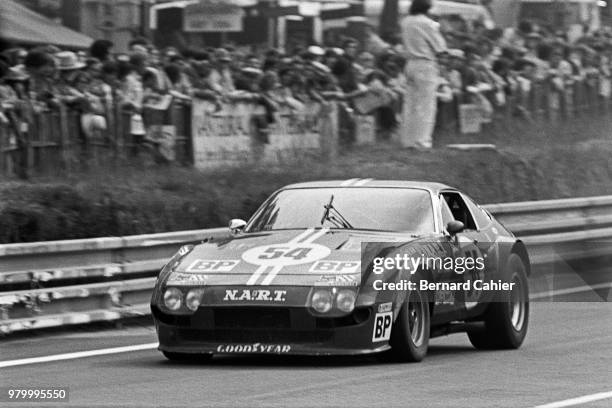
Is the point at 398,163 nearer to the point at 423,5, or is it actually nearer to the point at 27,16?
the point at 423,5

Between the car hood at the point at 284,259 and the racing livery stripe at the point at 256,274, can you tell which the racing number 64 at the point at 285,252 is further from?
the racing livery stripe at the point at 256,274

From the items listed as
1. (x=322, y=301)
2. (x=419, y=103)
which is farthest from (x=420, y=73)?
(x=322, y=301)

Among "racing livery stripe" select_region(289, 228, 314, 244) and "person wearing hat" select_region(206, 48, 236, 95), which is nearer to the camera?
"racing livery stripe" select_region(289, 228, 314, 244)

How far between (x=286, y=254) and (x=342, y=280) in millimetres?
601

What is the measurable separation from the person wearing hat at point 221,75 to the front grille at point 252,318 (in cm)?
954

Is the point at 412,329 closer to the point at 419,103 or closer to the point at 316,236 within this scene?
the point at 316,236

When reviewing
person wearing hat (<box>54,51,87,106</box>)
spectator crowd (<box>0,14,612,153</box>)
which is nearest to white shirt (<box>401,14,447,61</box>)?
spectator crowd (<box>0,14,612,153</box>)

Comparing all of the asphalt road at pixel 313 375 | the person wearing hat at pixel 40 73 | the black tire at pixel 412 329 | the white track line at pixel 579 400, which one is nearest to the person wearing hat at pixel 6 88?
the person wearing hat at pixel 40 73

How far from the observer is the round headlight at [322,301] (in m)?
9.47

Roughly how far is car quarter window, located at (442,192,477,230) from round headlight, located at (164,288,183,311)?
270cm

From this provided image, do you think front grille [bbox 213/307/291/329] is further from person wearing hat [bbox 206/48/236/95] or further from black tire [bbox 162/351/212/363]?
person wearing hat [bbox 206/48/236/95]

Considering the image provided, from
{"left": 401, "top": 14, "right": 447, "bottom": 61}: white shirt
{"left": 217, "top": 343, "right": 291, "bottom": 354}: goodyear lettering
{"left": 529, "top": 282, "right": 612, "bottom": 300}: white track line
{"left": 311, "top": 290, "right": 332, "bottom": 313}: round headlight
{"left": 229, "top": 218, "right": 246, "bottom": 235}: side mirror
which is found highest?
{"left": 401, "top": 14, "right": 447, "bottom": 61}: white shirt

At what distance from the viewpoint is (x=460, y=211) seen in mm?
11555

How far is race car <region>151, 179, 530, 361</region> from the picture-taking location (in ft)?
31.2
